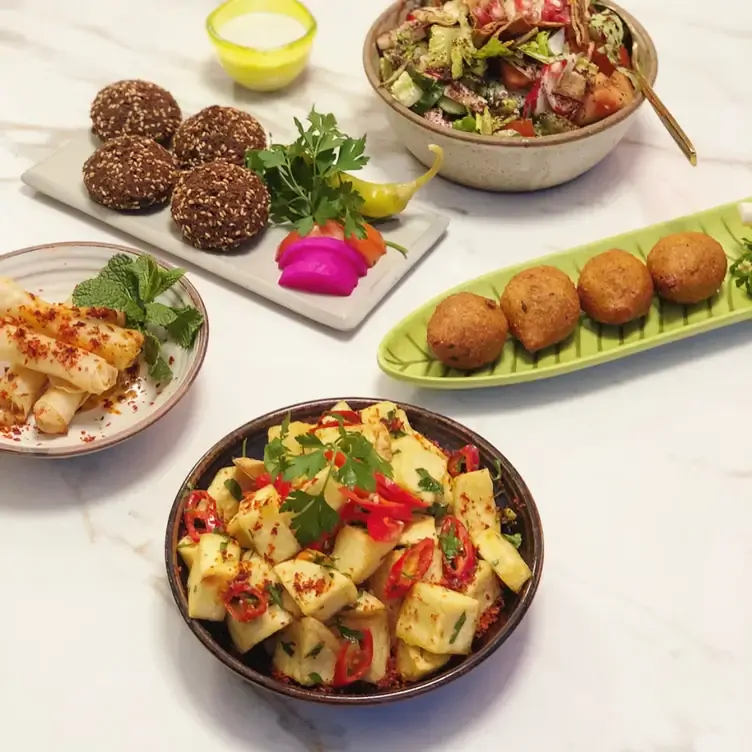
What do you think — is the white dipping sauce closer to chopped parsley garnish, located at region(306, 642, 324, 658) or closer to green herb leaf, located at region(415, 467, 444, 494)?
green herb leaf, located at region(415, 467, 444, 494)

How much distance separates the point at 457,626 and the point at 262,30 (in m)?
1.98

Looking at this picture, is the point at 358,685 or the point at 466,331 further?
the point at 466,331

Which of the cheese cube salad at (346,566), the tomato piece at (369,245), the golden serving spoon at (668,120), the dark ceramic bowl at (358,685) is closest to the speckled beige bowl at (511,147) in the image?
the golden serving spoon at (668,120)

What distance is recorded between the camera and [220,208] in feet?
6.33

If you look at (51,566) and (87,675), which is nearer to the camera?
(87,675)

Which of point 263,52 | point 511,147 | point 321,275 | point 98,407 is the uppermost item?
point 511,147

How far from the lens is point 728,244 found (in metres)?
2.01

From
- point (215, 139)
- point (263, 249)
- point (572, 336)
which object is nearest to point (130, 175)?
point (215, 139)

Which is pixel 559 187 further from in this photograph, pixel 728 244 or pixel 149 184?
pixel 149 184

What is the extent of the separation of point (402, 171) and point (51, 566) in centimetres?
133

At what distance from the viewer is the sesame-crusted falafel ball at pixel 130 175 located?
2.02m

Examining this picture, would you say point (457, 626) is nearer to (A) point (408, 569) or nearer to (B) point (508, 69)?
(A) point (408, 569)

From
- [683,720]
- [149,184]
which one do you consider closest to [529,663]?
[683,720]

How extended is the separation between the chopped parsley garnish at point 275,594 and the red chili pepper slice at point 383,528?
15 centimetres
